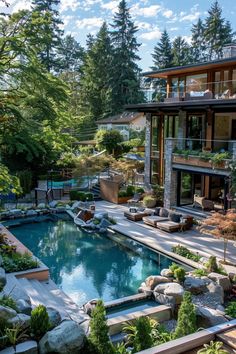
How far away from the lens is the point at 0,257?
11055 mm

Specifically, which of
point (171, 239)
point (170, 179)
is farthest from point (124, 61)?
point (171, 239)

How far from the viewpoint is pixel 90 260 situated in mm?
14312

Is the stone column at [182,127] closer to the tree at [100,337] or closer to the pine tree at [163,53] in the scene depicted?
the tree at [100,337]

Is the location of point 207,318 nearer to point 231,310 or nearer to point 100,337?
point 231,310

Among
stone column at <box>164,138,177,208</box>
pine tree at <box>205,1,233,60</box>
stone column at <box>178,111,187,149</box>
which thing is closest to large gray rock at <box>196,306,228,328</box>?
stone column at <box>164,138,177,208</box>

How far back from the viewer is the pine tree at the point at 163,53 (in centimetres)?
5109

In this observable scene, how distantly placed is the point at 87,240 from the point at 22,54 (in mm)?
10278

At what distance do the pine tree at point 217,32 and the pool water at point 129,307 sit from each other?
49.2m

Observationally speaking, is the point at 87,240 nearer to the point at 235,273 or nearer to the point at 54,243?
the point at 54,243

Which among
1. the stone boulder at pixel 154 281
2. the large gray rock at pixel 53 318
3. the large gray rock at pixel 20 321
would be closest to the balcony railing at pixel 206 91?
the stone boulder at pixel 154 281

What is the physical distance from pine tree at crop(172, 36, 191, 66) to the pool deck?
38673 millimetres

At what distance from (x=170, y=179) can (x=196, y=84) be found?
6.26 meters

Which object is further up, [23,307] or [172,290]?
[23,307]

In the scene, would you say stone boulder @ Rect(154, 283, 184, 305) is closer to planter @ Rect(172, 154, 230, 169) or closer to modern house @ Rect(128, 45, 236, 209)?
planter @ Rect(172, 154, 230, 169)
